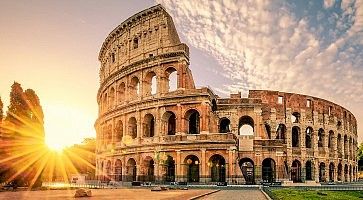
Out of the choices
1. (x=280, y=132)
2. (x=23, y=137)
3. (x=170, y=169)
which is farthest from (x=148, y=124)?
(x=280, y=132)

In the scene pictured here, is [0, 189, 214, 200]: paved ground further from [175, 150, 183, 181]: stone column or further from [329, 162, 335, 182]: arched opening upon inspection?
[329, 162, 335, 182]: arched opening

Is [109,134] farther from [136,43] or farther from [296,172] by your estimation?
[296,172]

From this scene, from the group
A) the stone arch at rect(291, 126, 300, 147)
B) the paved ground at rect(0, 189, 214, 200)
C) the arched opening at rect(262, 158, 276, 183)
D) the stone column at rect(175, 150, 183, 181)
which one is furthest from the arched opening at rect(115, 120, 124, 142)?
the paved ground at rect(0, 189, 214, 200)

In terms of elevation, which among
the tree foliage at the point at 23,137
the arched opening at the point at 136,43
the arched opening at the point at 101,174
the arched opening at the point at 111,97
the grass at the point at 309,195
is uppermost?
the arched opening at the point at 136,43

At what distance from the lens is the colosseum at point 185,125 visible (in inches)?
1531

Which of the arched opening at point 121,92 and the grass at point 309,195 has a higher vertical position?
the arched opening at point 121,92

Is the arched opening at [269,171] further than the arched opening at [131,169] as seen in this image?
No

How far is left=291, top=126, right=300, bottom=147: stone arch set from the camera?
5006 cm

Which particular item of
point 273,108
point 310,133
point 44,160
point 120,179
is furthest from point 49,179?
point 310,133

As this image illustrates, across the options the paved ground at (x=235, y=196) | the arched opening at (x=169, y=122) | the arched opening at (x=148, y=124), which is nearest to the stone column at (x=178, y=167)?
the arched opening at (x=169, y=122)

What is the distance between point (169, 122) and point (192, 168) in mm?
5819

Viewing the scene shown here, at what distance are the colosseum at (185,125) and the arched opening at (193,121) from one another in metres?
0.15

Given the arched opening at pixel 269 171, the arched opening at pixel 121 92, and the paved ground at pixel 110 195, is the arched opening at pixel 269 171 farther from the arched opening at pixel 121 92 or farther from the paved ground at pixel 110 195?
the paved ground at pixel 110 195

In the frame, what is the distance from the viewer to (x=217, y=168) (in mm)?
40125
